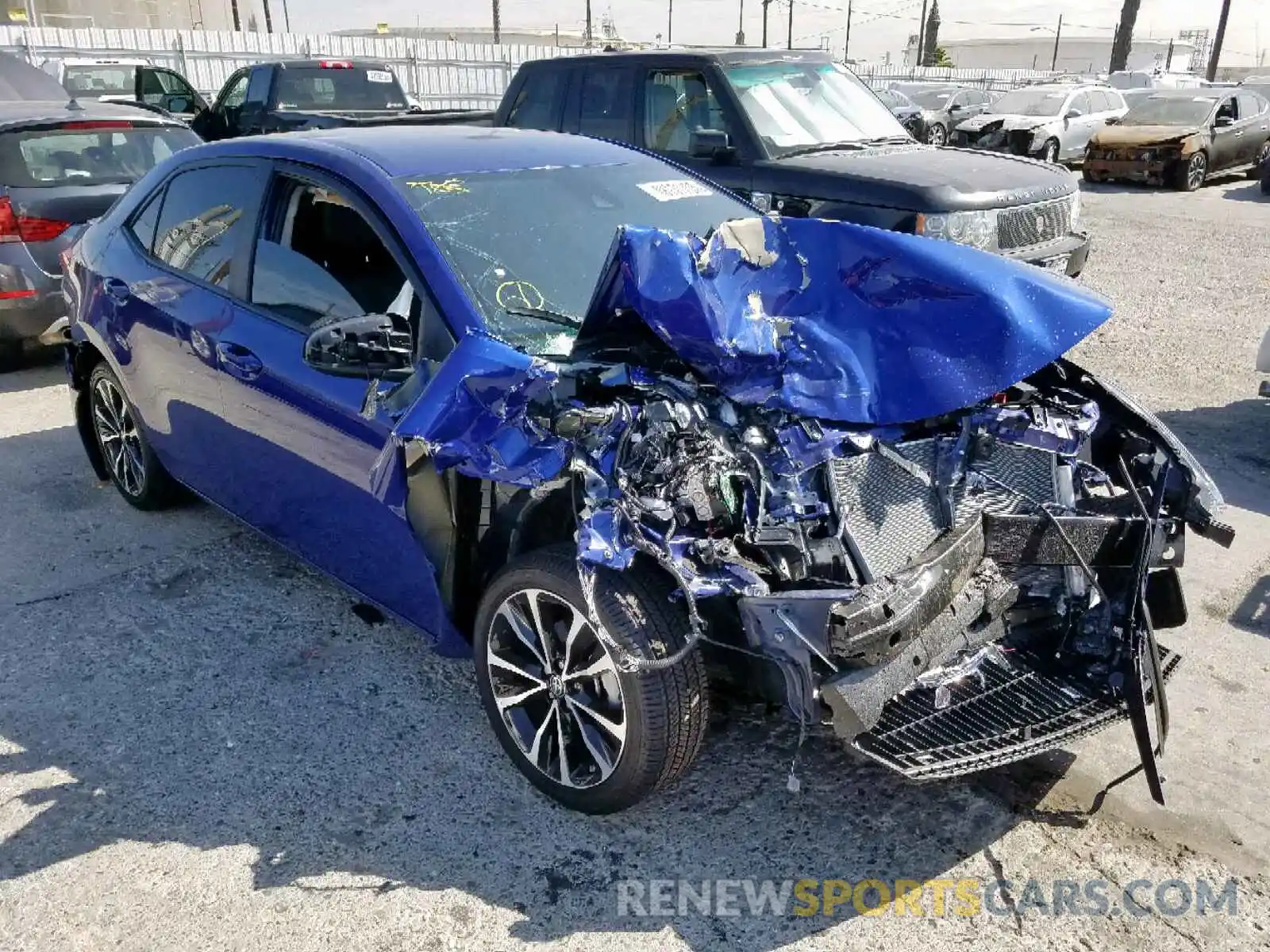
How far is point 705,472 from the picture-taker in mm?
2801

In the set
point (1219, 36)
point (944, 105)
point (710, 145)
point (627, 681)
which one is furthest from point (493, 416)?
point (1219, 36)

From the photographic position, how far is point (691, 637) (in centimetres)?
280

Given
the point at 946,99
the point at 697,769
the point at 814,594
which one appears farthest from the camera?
the point at 946,99

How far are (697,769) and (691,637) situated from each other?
701mm

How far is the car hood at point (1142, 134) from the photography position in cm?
1717

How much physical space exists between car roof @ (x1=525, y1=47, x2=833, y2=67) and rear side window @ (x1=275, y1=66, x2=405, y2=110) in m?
5.78

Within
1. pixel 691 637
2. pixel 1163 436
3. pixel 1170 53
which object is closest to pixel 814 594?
pixel 691 637

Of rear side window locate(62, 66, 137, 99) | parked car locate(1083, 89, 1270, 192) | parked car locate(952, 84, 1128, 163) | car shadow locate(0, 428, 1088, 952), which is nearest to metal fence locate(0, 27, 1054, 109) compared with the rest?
parked car locate(952, 84, 1128, 163)

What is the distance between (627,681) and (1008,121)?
63.2ft

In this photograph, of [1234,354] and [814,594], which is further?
[1234,354]

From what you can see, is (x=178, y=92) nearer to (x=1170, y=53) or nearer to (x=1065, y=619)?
(x=1065, y=619)

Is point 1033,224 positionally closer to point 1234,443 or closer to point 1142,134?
point 1234,443

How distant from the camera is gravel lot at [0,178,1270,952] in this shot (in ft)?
9.03

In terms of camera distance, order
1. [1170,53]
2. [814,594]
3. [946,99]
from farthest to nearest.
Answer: [1170,53], [946,99], [814,594]
